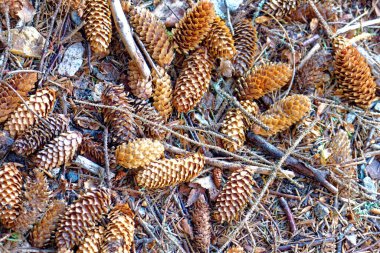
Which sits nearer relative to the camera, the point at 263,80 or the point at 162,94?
the point at 162,94

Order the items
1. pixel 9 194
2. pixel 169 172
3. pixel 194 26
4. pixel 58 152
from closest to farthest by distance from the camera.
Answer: pixel 9 194 < pixel 58 152 < pixel 169 172 < pixel 194 26

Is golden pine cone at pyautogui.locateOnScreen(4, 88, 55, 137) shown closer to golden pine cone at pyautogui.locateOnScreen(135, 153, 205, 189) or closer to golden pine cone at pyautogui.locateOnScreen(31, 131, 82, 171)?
golden pine cone at pyautogui.locateOnScreen(31, 131, 82, 171)

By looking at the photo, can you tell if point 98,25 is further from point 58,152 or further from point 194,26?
point 58,152

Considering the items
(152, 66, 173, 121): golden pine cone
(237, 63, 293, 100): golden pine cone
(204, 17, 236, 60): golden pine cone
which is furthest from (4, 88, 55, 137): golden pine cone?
(237, 63, 293, 100): golden pine cone

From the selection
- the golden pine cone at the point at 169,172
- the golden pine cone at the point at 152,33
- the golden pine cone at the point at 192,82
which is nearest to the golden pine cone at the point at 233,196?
the golden pine cone at the point at 169,172

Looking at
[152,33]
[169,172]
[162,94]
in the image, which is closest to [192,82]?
[162,94]

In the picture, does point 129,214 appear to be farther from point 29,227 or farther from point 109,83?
point 109,83

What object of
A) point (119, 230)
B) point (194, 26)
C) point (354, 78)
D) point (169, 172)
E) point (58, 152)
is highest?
point (194, 26)

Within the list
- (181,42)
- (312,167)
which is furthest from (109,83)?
(312,167)
